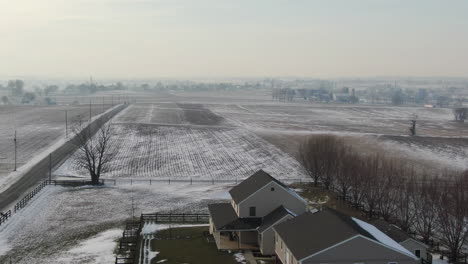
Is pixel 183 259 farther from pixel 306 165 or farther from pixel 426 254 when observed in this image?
pixel 306 165

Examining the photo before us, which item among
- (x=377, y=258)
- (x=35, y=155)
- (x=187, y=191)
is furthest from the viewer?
(x=35, y=155)

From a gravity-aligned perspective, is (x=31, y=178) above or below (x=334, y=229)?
below

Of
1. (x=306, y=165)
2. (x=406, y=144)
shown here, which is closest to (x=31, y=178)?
(x=306, y=165)

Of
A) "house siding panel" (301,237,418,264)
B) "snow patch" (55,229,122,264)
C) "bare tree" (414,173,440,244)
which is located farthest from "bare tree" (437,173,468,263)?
"snow patch" (55,229,122,264)

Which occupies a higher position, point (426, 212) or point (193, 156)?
point (426, 212)

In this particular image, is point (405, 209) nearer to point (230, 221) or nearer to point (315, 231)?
point (230, 221)

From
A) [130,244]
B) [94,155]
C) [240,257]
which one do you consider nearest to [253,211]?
[240,257]

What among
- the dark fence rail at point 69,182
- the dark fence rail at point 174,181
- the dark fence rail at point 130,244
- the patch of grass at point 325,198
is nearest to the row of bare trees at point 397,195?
the patch of grass at point 325,198

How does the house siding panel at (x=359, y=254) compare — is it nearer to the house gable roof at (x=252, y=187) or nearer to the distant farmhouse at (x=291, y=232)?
the distant farmhouse at (x=291, y=232)
